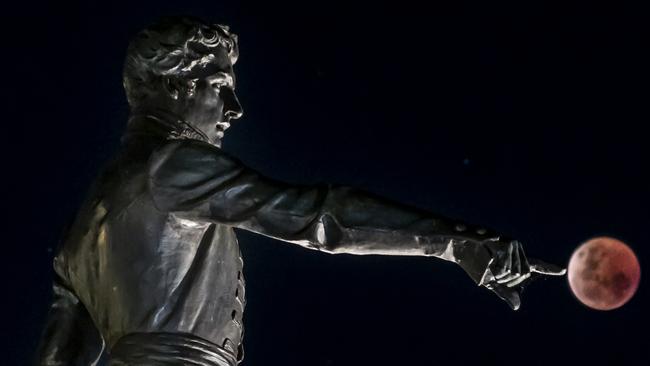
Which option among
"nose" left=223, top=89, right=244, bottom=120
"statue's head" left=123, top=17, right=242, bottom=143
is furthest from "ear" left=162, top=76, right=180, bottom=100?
"nose" left=223, top=89, right=244, bottom=120

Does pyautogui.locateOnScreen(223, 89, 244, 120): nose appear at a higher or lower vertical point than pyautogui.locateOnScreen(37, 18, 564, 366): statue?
higher

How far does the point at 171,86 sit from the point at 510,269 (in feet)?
3.30

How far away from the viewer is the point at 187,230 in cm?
405

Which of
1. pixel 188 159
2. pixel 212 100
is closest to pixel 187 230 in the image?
pixel 188 159

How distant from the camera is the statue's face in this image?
168 inches

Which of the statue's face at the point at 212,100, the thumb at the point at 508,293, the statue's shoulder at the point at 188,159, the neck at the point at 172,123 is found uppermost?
the statue's face at the point at 212,100

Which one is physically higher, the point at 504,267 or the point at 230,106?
the point at 230,106

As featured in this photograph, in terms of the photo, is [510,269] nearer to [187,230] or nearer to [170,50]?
[187,230]

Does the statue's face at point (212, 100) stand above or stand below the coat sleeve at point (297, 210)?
above

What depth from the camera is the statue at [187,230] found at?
3852 millimetres

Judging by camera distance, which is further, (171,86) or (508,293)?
(171,86)

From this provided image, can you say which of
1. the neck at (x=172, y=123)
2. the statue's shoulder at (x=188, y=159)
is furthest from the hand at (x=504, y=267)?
the neck at (x=172, y=123)

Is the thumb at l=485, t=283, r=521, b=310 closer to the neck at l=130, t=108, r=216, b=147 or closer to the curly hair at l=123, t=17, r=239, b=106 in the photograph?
the neck at l=130, t=108, r=216, b=147

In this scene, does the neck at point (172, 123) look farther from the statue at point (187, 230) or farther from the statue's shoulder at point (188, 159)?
the statue's shoulder at point (188, 159)
